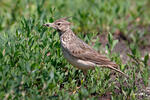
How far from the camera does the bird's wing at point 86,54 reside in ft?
20.5

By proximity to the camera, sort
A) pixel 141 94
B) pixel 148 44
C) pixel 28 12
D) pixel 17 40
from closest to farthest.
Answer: pixel 141 94
pixel 17 40
pixel 148 44
pixel 28 12

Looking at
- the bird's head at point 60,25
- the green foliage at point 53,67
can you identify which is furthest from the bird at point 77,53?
the green foliage at point 53,67

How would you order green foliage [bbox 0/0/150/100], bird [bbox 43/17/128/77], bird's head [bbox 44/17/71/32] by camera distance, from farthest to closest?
bird's head [bbox 44/17/71/32], bird [bbox 43/17/128/77], green foliage [bbox 0/0/150/100]

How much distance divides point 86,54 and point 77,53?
214 mm

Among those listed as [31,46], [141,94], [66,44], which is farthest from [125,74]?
[31,46]

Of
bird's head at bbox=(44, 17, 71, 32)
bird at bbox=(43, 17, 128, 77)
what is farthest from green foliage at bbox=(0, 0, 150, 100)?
bird's head at bbox=(44, 17, 71, 32)

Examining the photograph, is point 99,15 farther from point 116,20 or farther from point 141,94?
point 141,94

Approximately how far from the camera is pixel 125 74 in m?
6.27

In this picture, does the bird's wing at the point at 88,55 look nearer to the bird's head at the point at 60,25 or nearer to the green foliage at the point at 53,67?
the green foliage at the point at 53,67

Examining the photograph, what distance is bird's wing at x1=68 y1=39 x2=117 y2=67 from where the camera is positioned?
246 inches

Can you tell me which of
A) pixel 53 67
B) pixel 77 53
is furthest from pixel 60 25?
pixel 53 67

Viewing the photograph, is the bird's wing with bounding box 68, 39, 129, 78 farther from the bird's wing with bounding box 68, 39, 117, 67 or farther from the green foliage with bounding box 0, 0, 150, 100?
the green foliage with bounding box 0, 0, 150, 100

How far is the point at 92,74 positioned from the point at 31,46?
126cm

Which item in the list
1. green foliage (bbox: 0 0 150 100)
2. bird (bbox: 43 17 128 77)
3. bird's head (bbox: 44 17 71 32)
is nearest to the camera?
green foliage (bbox: 0 0 150 100)
